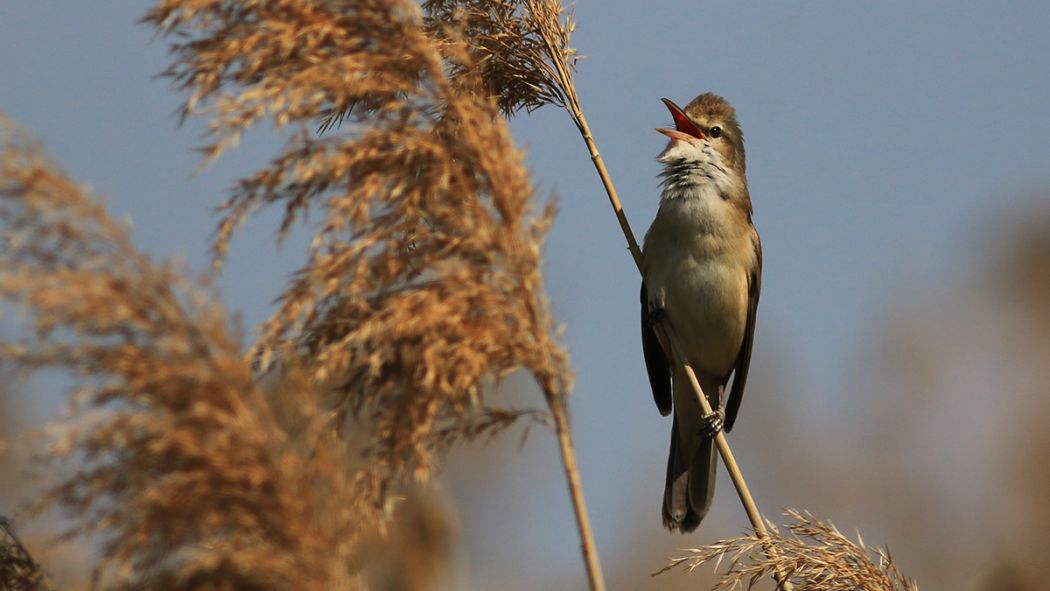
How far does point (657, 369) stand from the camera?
5289mm

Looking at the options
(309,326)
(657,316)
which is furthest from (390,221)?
(657,316)

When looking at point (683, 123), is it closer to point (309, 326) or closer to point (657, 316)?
point (657, 316)

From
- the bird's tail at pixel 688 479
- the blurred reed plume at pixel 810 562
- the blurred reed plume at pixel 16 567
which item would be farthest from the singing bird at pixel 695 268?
the blurred reed plume at pixel 16 567

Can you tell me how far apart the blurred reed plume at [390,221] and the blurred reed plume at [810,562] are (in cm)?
64

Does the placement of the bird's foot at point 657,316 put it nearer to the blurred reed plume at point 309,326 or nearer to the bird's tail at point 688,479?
the bird's tail at point 688,479

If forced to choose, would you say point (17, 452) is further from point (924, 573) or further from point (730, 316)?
point (924, 573)

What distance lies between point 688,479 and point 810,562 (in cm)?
211

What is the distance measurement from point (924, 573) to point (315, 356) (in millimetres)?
6586

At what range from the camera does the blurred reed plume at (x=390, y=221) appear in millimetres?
2232

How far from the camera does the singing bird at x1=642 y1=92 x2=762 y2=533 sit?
4.75 metres

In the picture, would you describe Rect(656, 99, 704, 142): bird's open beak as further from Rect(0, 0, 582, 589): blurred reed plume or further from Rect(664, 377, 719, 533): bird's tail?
Rect(0, 0, 582, 589): blurred reed plume

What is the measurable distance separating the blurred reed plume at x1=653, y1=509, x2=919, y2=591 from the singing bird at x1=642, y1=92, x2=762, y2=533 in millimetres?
1875

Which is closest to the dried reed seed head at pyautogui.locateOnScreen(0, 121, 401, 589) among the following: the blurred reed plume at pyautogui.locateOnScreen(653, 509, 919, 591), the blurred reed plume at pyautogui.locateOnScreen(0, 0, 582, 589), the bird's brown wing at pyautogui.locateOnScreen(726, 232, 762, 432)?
the blurred reed plume at pyautogui.locateOnScreen(0, 0, 582, 589)

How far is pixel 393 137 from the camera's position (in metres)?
2.37
